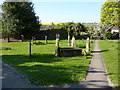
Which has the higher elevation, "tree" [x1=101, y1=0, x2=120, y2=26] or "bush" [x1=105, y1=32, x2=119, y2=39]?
"tree" [x1=101, y1=0, x2=120, y2=26]

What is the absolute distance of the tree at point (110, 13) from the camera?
4128cm

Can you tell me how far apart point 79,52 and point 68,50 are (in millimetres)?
991

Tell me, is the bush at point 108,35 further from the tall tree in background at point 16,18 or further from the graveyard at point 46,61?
the tall tree in background at point 16,18

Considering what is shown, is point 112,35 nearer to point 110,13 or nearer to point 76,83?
point 110,13

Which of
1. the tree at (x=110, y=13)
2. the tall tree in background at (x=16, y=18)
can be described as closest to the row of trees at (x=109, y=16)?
the tree at (x=110, y=13)

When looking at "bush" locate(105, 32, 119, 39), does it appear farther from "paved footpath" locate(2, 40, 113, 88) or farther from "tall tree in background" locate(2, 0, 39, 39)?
"paved footpath" locate(2, 40, 113, 88)

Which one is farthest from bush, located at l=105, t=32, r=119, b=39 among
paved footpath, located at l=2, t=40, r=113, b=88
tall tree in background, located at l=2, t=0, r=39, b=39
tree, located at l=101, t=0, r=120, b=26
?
paved footpath, located at l=2, t=40, r=113, b=88

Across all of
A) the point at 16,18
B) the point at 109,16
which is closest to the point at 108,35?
the point at 109,16

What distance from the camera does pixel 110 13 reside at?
143 feet

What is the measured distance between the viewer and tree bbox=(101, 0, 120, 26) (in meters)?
41.3

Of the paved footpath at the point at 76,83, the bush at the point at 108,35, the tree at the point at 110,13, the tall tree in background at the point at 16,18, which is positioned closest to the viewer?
the paved footpath at the point at 76,83

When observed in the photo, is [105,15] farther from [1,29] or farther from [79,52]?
[79,52]

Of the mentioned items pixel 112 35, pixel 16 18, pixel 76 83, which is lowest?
pixel 76 83

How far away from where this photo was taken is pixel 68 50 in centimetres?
1547
